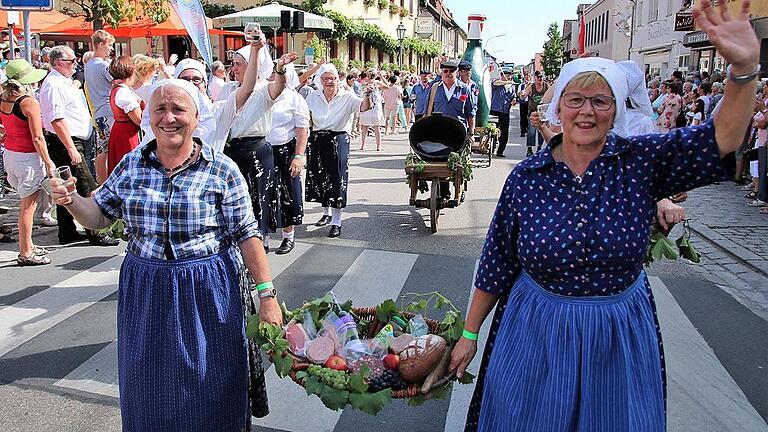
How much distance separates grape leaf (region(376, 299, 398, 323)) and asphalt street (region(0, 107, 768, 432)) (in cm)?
94

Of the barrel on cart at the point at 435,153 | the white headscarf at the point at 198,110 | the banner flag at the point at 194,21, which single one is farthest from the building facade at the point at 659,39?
the white headscarf at the point at 198,110

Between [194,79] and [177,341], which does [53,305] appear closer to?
[194,79]

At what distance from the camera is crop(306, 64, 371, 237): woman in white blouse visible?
764cm

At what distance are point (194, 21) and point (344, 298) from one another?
2.51m

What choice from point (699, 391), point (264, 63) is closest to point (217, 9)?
point (264, 63)

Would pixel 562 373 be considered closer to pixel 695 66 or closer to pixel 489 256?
pixel 489 256

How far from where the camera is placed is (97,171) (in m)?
7.92

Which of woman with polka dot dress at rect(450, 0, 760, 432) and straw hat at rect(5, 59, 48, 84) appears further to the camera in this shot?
straw hat at rect(5, 59, 48, 84)

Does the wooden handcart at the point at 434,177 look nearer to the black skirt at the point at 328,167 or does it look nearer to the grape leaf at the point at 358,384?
the black skirt at the point at 328,167

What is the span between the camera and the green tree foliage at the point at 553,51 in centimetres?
7629

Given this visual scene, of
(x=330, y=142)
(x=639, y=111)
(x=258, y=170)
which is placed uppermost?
(x=639, y=111)

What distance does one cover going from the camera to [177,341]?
2662 millimetres

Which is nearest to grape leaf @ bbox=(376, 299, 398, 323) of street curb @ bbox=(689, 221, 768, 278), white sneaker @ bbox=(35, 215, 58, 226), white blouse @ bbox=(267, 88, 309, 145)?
white blouse @ bbox=(267, 88, 309, 145)

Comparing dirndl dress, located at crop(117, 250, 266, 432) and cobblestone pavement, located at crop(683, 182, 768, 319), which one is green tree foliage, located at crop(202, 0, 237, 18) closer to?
cobblestone pavement, located at crop(683, 182, 768, 319)
